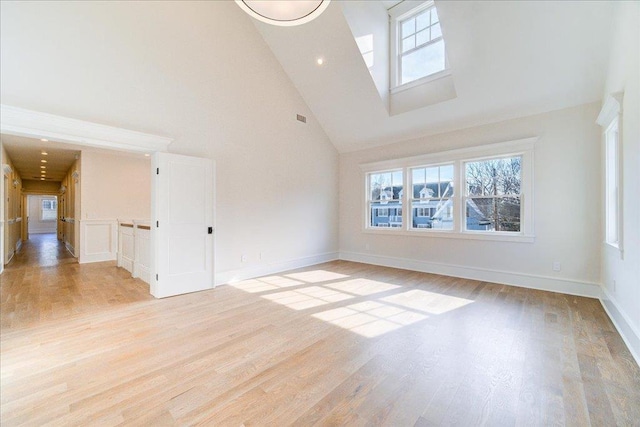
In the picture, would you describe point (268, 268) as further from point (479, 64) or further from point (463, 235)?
point (479, 64)

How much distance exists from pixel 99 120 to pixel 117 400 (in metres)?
3.20

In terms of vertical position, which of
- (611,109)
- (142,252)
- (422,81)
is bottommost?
(142,252)

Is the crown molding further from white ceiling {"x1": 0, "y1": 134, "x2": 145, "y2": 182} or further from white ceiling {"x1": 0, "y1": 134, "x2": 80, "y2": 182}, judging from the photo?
white ceiling {"x1": 0, "y1": 134, "x2": 80, "y2": 182}

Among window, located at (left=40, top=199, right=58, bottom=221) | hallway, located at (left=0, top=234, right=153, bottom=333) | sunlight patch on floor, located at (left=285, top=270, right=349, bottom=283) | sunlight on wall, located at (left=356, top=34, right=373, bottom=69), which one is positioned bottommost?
sunlight patch on floor, located at (left=285, top=270, right=349, bottom=283)

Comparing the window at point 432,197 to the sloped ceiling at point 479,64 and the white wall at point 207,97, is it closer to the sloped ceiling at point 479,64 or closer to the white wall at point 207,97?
the sloped ceiling at point 479,64

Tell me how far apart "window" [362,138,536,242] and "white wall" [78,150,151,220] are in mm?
6195

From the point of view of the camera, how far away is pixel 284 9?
2.13 m

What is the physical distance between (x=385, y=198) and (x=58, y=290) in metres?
5.96

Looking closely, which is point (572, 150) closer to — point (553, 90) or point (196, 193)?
point (553, 90)

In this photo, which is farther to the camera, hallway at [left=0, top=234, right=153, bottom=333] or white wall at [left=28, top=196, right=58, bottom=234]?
white wall at [left=28, top=196, right=58, bottom=234]

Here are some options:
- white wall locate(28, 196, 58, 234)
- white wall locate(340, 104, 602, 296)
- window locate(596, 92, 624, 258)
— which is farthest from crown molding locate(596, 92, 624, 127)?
white wall locate(28, 196, 58, 234)

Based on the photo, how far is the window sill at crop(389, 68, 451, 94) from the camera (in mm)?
A: 4547

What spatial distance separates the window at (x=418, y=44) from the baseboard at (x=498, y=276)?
3.52 metres

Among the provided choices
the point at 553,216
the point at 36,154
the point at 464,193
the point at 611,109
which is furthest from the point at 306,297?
the point at 36,154
